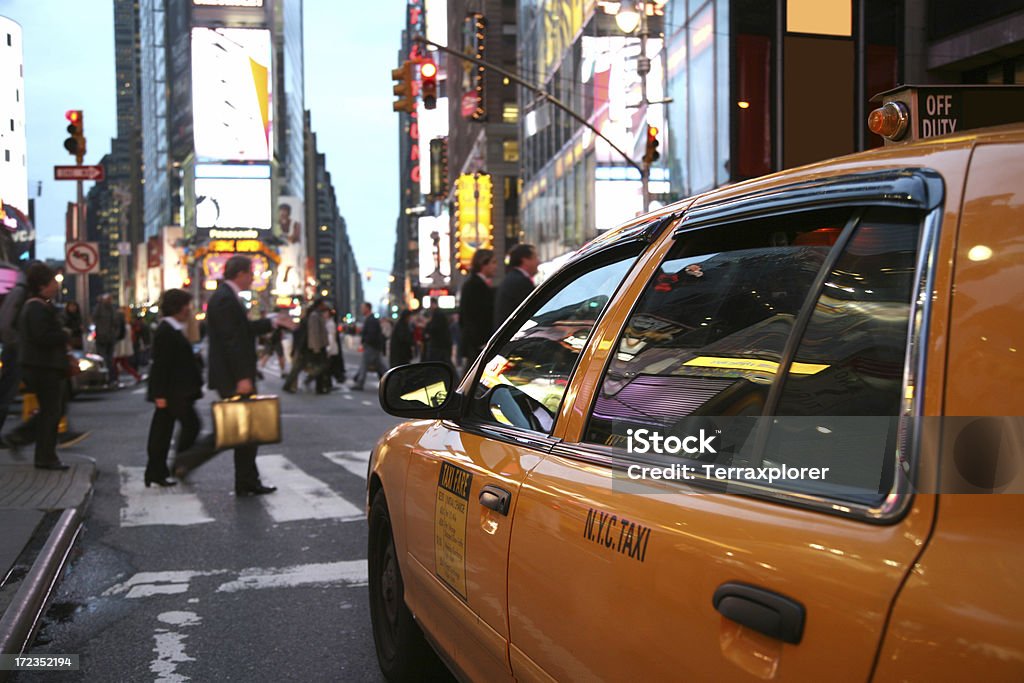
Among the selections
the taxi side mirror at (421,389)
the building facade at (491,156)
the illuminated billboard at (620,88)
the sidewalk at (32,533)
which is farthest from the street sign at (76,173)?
the building facade at (491,156)

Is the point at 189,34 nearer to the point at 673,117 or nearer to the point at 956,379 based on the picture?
the point at 673,117

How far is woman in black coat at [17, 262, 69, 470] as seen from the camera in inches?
366

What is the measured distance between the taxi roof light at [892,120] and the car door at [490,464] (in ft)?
2.38

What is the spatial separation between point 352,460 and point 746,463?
29.5 feet

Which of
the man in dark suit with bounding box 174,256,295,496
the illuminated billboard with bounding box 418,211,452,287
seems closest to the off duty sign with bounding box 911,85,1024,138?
the man in dark suit with bounding box 174,256,295,496

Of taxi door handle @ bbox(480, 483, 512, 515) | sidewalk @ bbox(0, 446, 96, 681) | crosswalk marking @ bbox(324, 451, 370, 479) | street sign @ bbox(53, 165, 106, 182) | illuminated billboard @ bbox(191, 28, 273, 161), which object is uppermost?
illuminated billboard @ bbox(191, 28, 273, 161)

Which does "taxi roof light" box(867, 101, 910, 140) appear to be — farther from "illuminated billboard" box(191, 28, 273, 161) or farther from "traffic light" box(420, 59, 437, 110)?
"illuminated billboard" box(191, 28, 273, 161)

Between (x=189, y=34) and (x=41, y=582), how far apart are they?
130214 millimetres

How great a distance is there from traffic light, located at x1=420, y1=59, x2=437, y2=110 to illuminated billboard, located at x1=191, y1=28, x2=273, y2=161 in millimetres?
111929

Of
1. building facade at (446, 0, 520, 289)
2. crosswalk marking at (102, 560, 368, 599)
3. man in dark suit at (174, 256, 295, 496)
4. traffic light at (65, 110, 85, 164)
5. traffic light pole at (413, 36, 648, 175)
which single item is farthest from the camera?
building facade at (446, 0, 520, 289)


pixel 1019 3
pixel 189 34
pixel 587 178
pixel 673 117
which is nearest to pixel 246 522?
pixel 1019 3

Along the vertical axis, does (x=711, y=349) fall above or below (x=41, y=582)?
above

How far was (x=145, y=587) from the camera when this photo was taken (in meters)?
5.77

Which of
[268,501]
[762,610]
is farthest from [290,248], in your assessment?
[762,610]
